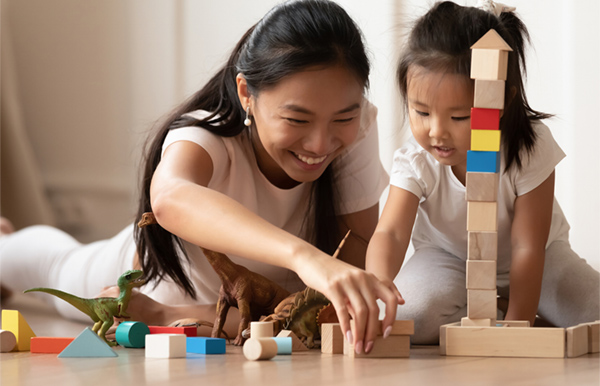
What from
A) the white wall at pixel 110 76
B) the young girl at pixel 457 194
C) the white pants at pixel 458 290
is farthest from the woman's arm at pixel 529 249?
the white wall at pixel 110 76

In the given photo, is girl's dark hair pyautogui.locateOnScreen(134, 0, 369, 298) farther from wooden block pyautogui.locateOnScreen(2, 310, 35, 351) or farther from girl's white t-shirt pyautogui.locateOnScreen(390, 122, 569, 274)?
wooden block pyautogui.locateOnScreen(2, 310, 35, 351)

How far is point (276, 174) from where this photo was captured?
4.66 feet

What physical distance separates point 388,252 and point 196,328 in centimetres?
34

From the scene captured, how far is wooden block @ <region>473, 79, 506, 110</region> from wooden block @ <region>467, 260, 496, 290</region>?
204 mm

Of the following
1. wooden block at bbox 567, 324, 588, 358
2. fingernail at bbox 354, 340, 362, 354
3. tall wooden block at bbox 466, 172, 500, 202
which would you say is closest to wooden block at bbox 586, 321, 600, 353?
wooden block at bbox 567, 324, 588, 358

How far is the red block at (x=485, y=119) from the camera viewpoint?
0.92 meters

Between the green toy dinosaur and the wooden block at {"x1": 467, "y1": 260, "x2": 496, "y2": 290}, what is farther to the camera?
the green toy dinosaur

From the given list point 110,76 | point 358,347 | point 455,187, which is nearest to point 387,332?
point 358,347

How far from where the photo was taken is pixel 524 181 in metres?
1.22

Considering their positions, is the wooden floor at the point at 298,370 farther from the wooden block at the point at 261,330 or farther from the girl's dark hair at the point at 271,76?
the girl's dark hair at the point at 271,76

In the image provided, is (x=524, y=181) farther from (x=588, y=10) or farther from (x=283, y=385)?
(x=588, y=10)

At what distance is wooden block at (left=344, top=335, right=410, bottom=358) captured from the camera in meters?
0.93

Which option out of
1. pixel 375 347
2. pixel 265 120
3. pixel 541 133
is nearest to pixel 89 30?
pixel 265 120

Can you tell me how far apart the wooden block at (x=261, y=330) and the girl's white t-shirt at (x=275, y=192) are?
39 centimetres
